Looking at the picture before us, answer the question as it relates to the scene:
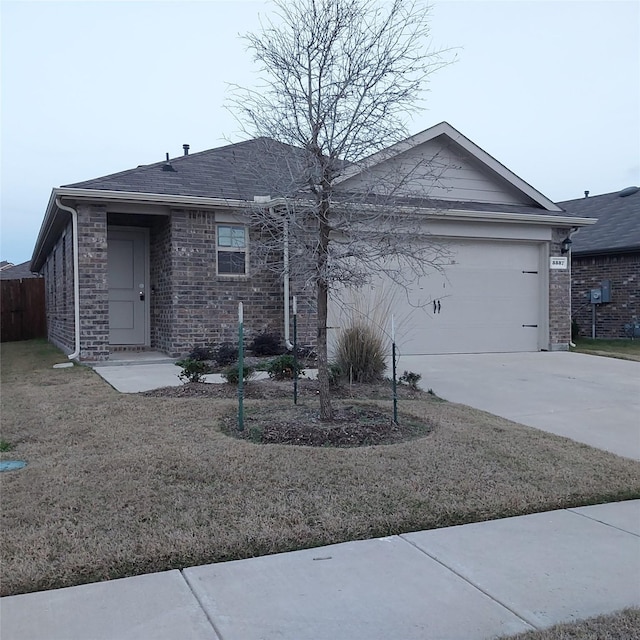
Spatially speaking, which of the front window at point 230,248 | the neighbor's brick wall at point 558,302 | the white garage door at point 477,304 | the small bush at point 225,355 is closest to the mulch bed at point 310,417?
the small bush at point 225,355

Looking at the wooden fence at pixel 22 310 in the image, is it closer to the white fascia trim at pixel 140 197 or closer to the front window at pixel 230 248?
the white fascia trim at pixel 140 197

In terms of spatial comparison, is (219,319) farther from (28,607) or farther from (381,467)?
(28,607)

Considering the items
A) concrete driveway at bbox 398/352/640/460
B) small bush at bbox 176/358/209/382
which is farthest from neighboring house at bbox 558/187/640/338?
small bush at bbox 176/358/209/382

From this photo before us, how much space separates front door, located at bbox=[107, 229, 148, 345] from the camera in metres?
12.8

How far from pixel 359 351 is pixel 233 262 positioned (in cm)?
416

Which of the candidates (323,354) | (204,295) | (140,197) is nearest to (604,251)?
(204,295)

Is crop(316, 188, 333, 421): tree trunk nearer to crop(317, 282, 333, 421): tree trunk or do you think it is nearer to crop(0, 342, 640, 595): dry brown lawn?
crop(317, 282, 333, 421): tree trunk

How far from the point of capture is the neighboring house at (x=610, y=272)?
17.3 metres

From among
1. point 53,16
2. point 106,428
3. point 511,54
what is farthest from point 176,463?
point 511,54

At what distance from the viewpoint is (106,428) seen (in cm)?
602

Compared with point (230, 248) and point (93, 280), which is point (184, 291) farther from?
point (93, 280)

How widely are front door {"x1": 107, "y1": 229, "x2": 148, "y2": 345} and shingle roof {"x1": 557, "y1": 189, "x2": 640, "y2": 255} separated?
12636 millimetres

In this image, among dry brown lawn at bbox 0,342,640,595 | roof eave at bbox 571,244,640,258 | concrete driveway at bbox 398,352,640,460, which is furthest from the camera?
roof eave at bbox 571,244,640,258

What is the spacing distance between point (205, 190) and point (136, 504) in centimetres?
833
